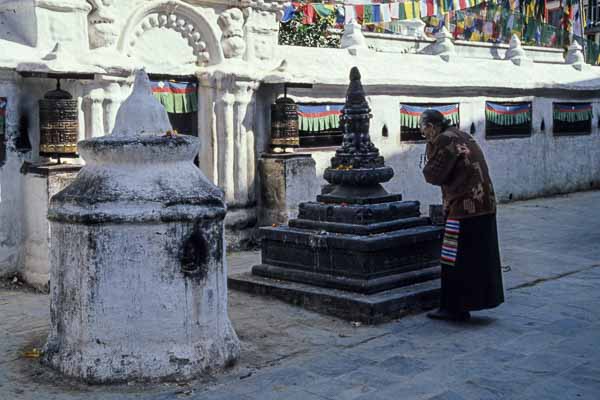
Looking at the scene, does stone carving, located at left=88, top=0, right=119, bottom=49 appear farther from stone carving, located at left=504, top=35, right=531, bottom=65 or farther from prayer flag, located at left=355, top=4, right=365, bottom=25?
stone carving, located at left=504, top=35, right=531, bottom=65

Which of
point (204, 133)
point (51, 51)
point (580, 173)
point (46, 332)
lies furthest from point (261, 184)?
point (580, 173)

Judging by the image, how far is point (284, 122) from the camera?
10.5 m

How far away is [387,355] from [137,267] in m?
1.87

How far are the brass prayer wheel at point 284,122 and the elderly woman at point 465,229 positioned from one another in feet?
14.4

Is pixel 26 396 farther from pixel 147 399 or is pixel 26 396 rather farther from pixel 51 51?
pixel 51 51

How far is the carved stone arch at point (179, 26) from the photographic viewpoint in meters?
9.32

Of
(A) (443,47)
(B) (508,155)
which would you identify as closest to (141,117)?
(A) (443,47)

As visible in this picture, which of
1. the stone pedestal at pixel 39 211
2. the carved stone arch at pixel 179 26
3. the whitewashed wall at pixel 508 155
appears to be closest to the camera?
the stone pedestal at pixel 39 211

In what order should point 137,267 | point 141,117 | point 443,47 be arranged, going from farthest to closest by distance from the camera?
point 443,47, point 141,117, point 137,267

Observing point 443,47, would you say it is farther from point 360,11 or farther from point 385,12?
point 360,11

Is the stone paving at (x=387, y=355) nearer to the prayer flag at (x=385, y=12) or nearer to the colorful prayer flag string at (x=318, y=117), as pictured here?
the colorful prayer flag string at (x=318, y=117)

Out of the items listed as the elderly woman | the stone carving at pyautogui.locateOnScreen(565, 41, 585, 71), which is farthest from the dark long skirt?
the stone carving at pyautogui.locateOnScreen(565, 41, 585, 71)

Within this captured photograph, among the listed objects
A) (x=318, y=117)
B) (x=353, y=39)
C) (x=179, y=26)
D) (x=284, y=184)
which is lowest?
(x=284, y=184)

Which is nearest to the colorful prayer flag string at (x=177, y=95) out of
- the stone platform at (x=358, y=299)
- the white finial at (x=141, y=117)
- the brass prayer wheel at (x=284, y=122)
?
the brass prayer wheel at (x=284, y=122)
